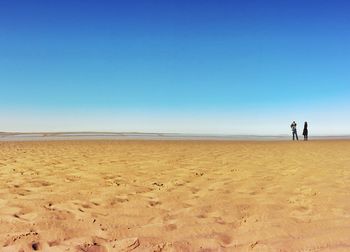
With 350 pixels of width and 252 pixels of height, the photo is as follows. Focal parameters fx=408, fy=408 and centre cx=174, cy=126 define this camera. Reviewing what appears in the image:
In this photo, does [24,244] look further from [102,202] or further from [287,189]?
[287,189]

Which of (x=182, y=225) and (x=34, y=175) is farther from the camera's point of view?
(x=34, y=175)

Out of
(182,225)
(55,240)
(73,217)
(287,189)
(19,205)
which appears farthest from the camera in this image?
(287,189)

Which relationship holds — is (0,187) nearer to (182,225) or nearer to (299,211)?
(182,225)

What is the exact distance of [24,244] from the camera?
476cm

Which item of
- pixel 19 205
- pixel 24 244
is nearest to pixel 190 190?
pixel 19 205

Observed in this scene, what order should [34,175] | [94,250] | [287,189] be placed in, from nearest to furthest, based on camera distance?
[94,250] < [287,189] < [34,175]

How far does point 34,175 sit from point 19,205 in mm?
3359

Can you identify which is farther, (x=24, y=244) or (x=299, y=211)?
(x=299, y=211)

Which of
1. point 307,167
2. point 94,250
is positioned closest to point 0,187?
point 94,250

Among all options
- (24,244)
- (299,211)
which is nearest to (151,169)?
(299,211)

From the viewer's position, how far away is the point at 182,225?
545 centimetres

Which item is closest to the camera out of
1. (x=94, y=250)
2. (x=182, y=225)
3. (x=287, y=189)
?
(x=94, y=250)

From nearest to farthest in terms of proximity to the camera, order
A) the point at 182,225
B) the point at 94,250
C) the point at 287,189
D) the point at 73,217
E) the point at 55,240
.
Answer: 1. the point at 94,250
2. the point at 55,240
3. the point at 182,225
4. the point at 73,217
5. the point at 287,189

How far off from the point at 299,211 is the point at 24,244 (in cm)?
382
